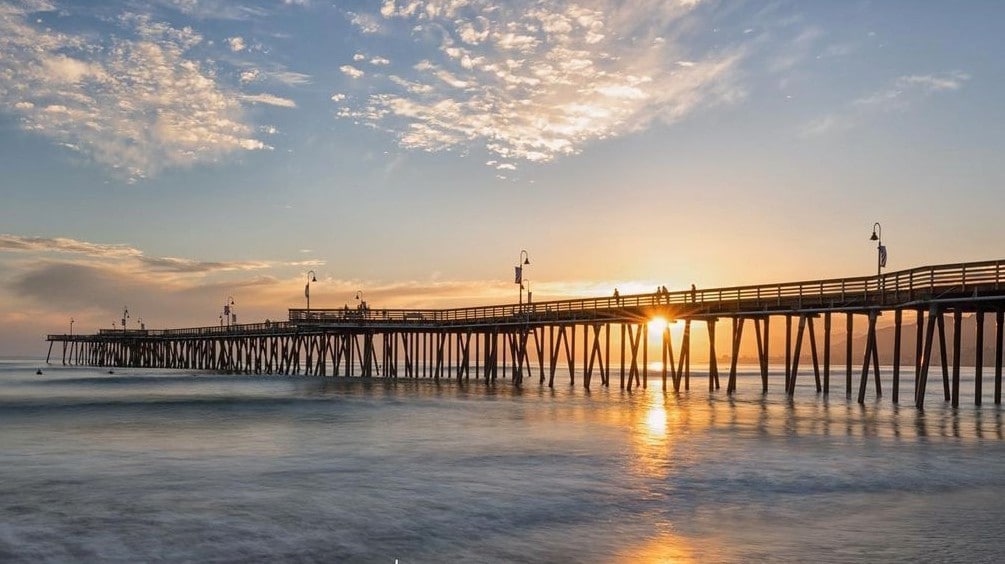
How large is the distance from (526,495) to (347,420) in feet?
59.3

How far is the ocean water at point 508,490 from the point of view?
1149cm

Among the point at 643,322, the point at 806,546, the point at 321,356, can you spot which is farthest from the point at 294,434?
the point at 321,356

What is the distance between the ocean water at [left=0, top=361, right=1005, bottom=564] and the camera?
11492 millimetres

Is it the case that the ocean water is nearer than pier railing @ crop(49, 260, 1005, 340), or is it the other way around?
the ocean water

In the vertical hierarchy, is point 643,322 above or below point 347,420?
above

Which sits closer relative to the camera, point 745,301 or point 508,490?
point 508,490

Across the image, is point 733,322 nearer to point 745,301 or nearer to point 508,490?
point 745,301

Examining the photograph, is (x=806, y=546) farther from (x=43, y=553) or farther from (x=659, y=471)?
(x=43, y=553)

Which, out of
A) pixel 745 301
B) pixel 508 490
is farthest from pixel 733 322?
pixel 508 490

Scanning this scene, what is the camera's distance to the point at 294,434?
27.0 m

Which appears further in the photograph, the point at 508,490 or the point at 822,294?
the point at 822,294

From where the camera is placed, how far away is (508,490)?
1611 cm

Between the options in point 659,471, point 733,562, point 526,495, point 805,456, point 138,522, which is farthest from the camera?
point 805,456

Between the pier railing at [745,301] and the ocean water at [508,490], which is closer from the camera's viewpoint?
the ocean water at [508,490]
